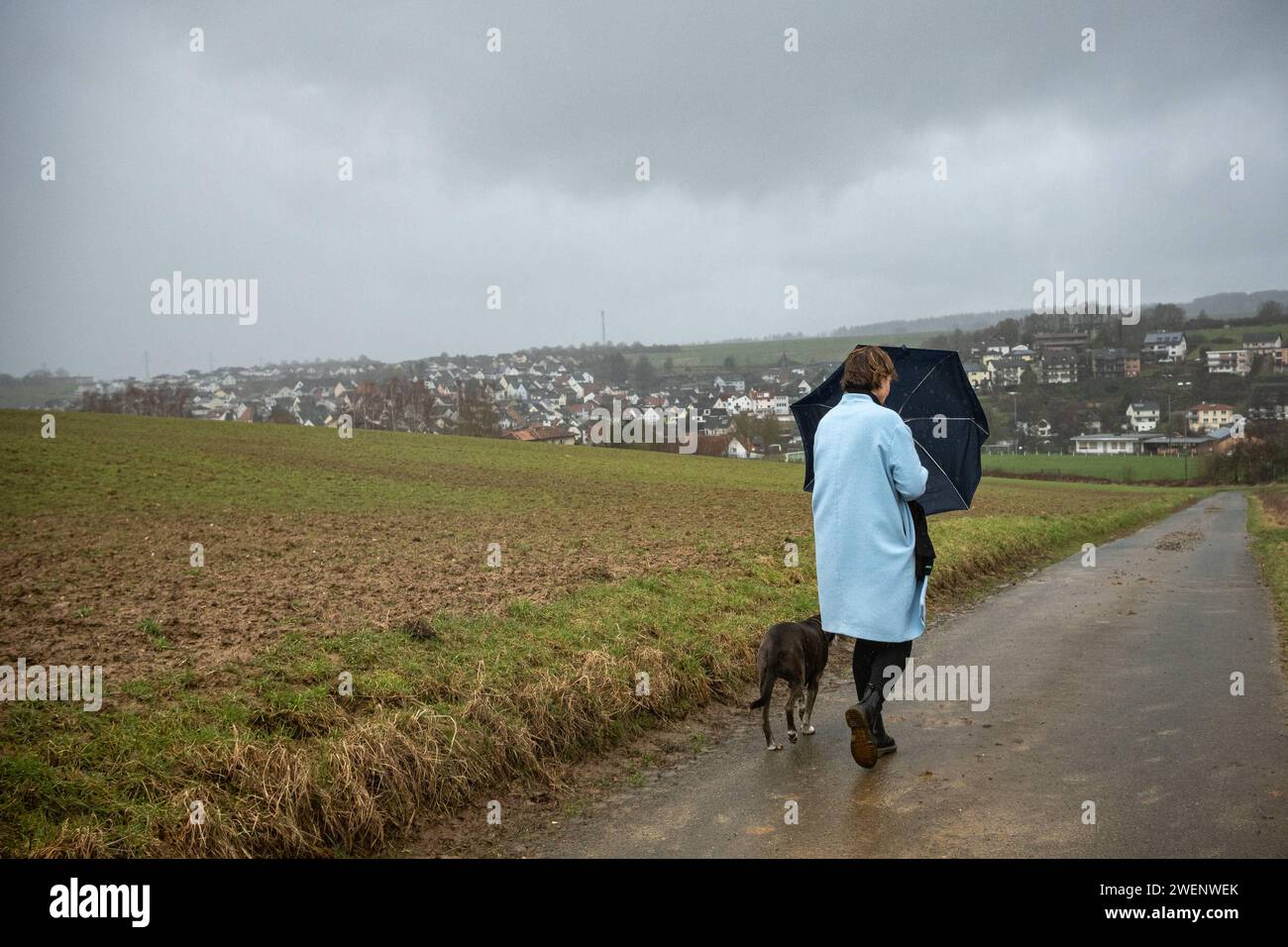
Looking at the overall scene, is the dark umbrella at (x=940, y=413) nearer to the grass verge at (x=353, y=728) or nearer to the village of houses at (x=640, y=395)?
the grass verge at (x=353, y=728)

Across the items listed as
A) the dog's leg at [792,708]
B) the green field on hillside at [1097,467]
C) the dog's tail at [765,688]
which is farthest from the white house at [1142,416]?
the dog's tail at [765,688]

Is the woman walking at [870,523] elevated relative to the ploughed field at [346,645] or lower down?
elevated

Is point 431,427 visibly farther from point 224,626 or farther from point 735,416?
point 224,626

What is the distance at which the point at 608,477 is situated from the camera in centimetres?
4353

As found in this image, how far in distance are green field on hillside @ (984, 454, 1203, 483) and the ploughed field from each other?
62786mm

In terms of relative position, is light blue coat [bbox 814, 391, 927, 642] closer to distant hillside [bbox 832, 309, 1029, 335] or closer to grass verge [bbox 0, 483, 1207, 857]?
grass verge [bbox 0, 483, 1207, 857]

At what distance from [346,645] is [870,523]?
4.96 metres

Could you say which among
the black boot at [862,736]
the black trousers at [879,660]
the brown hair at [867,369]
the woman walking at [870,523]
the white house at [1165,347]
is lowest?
the black boot at [862,736]

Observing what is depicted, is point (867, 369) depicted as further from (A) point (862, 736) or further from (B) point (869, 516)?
(A) point (862, 736)

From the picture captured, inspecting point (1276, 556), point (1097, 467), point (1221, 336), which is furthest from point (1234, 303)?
point (1276, 556)

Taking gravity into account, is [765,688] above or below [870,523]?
below

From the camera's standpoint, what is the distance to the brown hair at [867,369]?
5.73 metres

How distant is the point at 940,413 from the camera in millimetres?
6977
